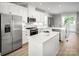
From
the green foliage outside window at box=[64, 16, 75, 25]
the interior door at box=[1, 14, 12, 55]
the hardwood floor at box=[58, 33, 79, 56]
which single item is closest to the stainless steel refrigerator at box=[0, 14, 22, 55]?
the interior door at box=[1, 14, 12, 55]

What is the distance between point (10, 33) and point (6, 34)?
Result: 9.0 inches

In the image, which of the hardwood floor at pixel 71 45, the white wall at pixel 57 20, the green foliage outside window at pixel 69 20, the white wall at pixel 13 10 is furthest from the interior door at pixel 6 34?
the green foliage outside window at pixel 69 20

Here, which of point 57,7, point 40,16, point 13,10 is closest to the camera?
point 57,7

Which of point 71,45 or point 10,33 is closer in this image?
point 10,33

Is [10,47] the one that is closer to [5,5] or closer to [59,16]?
[5,5]

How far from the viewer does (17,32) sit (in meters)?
4.55

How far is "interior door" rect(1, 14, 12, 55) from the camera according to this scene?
3.77 meters

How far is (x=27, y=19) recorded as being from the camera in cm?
485

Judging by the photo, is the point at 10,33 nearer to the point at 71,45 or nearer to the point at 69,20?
the point at 69,20

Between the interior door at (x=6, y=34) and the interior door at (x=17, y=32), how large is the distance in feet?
0.84

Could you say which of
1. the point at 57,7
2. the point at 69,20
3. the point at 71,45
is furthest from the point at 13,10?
the point at 71,45

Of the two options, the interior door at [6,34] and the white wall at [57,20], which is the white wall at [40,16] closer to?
the white wall at [57,20]

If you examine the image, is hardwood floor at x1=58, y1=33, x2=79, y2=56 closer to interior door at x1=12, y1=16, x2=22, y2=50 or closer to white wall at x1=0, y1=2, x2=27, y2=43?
white wall at x1=0, y1=2, x2=27, y2=43

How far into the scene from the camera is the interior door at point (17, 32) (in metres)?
4.37
